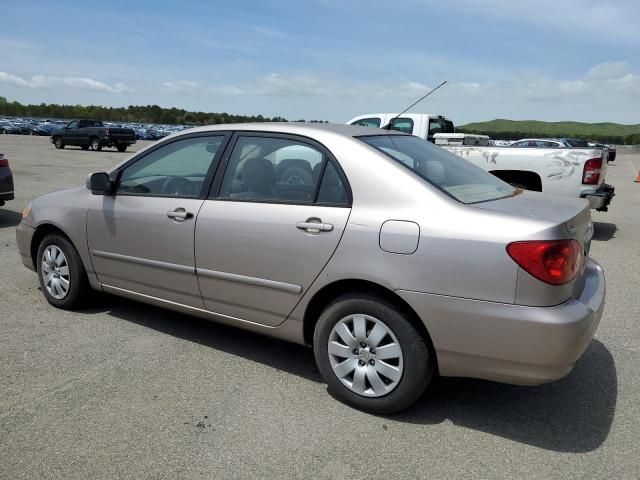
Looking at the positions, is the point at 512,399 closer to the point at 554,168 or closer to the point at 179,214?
the point at 179,214

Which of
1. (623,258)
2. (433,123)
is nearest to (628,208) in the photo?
(433,123)

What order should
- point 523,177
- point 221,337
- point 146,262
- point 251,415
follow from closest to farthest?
point 251,415
point 146,262
point 221,337
point 523,177

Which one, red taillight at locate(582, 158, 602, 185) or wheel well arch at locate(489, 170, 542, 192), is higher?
red taillight at locate(582, 158, 602, 185)

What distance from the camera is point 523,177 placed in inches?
366

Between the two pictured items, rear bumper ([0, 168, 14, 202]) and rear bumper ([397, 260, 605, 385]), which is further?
rear bumper ([0, 168, 14, 202])

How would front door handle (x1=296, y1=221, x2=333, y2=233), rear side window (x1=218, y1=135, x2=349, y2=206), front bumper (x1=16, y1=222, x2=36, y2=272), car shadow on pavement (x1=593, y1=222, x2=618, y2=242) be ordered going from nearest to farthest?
front door handle (x1=296, y1=221, x2=333, y2=233) < rear side window (x1=218, y1=135, x2=349, y2=206) < front bumper (x1=16, y1=222, x2=36, y2=272) < car shadow on pavement (x1=593, y1=222, x2=618, y2=242)

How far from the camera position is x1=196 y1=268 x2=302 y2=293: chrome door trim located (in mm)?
3352

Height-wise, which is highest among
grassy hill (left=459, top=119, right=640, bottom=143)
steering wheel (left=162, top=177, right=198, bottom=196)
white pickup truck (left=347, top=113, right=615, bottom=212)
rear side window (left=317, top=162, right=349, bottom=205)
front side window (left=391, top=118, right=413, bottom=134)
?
front side window (left=391, top=118, right=413, bottom=134)

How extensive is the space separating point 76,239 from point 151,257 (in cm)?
90

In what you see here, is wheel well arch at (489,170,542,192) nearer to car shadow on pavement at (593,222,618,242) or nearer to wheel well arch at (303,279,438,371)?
car shadow on pavement at (593,222,618,242)

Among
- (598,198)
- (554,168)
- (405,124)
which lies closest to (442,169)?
(554,168)

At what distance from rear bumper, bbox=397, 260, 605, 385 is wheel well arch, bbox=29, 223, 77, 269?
10.3 feet

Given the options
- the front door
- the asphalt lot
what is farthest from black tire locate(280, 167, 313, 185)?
the asphalt lot

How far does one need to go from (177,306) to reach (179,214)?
0.68 m
